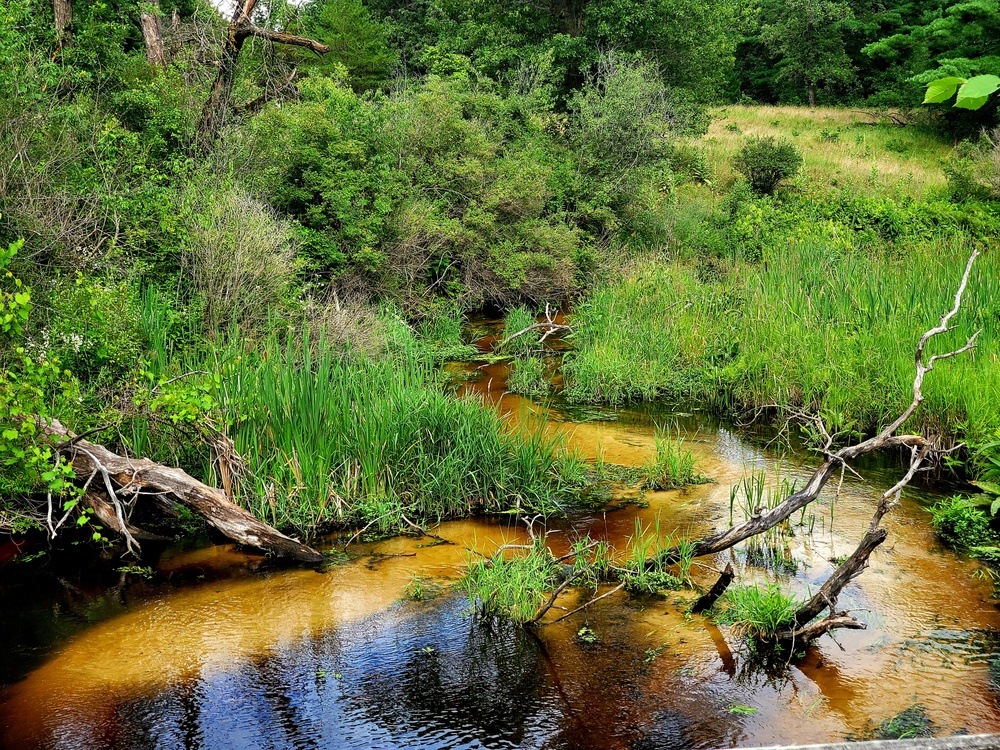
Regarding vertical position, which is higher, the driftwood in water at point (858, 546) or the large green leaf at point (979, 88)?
the large green leaf at point (979, 88)

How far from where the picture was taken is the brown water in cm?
454

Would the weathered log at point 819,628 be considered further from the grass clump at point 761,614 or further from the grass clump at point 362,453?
the grass clump at point 362,453

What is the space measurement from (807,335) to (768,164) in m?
13.7

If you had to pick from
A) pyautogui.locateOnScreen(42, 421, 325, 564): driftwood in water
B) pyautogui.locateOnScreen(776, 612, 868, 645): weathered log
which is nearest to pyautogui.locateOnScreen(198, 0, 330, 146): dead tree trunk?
pyautogui.locateOnScreen(42, 421, 325, 564): driftwood in water

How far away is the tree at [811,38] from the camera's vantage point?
118ft

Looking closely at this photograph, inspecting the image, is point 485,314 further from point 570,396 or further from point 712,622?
point 712,622

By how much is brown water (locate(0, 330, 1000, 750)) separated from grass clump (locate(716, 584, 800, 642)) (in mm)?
125

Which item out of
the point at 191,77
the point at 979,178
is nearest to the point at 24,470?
the point at 191,77

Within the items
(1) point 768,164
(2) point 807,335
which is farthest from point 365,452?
(1) point 768,164

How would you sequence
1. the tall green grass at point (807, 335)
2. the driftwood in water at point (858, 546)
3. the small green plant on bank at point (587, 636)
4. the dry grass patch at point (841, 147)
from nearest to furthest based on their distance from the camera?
the driftwood in water at point (858, 546)
the small green plant on bank at point (587, 636)
the tall green grass at point (807, 335)
the dry grass patch at point (841, 147)

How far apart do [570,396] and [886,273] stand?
15.1ft

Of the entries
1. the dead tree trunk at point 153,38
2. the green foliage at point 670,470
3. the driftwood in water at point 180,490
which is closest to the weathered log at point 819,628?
the green foliage at point 670,470

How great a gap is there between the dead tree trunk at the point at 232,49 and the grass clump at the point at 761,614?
949 cm

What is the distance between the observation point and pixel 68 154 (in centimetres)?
896
